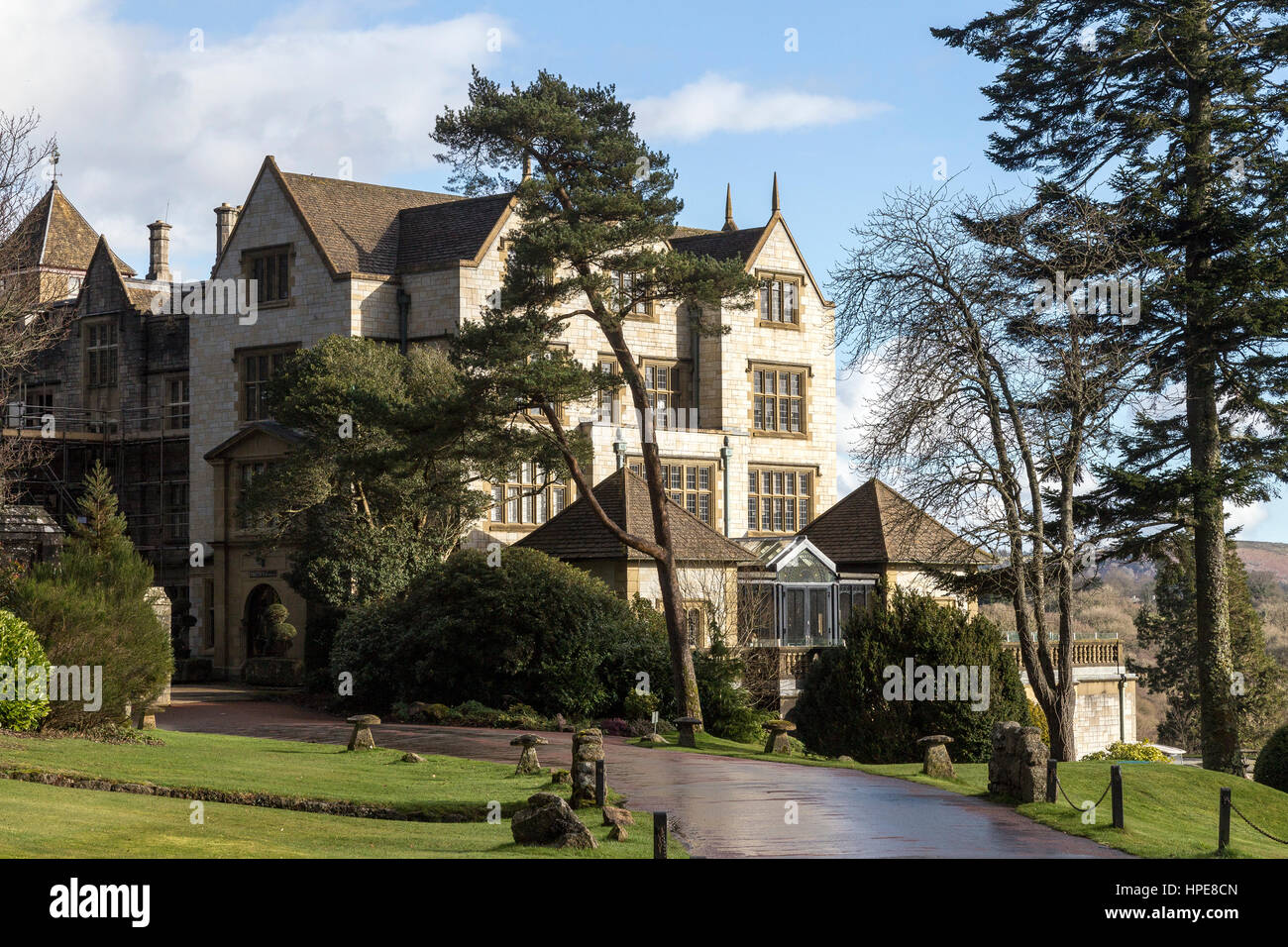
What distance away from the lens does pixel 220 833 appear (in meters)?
15.5

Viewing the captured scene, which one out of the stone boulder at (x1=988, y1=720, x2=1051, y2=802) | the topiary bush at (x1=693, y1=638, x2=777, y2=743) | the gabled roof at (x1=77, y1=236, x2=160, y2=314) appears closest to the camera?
the stone boulder at (x1=988, y1=720, x2=1051, y2=802)

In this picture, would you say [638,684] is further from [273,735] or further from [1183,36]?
[1183,36]

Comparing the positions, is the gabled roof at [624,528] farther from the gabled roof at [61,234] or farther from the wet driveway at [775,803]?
the gabled roof at [61,234]

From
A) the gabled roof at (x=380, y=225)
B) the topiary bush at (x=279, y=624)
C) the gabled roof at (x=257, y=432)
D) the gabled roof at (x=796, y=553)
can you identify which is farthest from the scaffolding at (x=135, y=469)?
the gabled roof at (x=796, y=553)

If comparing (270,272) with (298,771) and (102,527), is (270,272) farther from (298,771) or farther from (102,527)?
(298,771)

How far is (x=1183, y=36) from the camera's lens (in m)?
34.8

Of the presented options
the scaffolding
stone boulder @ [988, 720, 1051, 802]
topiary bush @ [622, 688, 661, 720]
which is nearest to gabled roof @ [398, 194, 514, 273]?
the scaffolding

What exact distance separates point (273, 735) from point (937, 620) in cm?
1453

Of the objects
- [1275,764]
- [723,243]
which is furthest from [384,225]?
[1275,764]

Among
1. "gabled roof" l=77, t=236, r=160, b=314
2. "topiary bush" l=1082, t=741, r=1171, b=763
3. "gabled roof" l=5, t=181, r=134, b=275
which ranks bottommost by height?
"topiary bush" l=1082, t=741, r=1171, b=763

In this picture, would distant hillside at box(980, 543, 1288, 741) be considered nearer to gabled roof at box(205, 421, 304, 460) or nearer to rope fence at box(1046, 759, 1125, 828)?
gabled roof at box(205, 421, 304, 460)

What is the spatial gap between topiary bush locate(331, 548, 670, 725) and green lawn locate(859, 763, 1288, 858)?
807 cm

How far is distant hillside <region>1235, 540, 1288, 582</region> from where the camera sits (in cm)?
17500

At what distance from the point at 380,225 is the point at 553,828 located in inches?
1521
